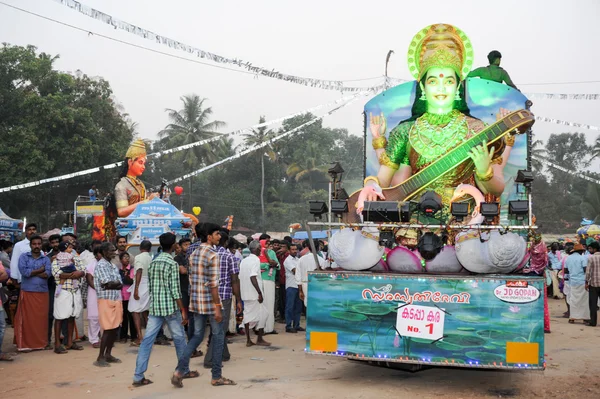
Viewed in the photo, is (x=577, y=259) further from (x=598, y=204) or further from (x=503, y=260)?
(x=598, y=204)

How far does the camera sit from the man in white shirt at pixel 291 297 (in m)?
12.8

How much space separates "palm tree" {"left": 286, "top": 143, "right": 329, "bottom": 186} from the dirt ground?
147 ft

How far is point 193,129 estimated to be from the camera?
5366 cm

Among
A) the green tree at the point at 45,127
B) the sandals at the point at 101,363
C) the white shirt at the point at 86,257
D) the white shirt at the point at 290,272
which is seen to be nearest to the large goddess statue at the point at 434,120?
the white shirt at the point at 290,272

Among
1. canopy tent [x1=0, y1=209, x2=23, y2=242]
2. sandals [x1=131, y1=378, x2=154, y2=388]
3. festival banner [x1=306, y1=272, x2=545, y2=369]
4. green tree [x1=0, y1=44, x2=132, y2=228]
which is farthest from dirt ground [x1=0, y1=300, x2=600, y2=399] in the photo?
green tree [x1=0, y1=44, x2=132, y2=228]

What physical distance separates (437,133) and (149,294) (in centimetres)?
566

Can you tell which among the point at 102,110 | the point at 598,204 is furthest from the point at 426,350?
the point at 598,204

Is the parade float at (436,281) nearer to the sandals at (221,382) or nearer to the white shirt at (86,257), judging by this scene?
the sandals at (221,382)

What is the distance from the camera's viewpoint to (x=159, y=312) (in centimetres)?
765

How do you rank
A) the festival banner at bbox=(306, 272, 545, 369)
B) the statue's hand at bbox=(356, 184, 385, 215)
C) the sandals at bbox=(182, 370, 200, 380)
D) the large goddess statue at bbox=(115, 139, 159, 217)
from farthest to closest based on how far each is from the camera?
the large goddess statue at bbox=(115, 139, 159, 217) < the statue's hand at bbox=(356, 184, 385, 215) < the sandals at bbox=(182, 370, 200, 380) < the festival banner at bbox=(306, 272, 545, 369)

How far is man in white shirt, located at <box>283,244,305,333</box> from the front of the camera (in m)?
12.8

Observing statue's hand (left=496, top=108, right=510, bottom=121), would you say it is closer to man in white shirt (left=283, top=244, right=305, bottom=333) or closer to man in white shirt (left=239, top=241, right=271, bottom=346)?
man in white shirt (left=239, top=241, right=271, bottom=346)

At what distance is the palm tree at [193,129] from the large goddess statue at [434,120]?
42.3 meters

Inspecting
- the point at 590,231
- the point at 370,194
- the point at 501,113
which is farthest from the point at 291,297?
the point at 590,231
